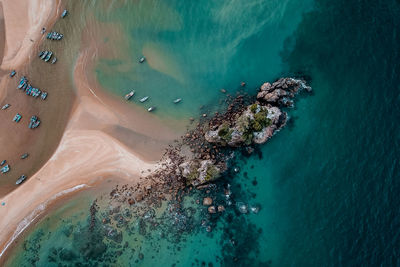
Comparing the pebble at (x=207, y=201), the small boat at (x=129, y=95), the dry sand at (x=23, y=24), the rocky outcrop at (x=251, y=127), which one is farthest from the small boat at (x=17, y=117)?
the pebble at (x=207, y=201)

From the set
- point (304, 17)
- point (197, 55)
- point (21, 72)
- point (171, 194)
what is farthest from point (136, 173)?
point (304, 17)

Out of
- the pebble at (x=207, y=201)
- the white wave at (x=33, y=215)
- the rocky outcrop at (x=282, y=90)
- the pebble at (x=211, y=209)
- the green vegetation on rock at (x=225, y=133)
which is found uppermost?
the rocky outcrop at (x=282, y=90)

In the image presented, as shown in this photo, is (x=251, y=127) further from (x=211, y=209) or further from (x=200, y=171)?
(x=211, y=209)

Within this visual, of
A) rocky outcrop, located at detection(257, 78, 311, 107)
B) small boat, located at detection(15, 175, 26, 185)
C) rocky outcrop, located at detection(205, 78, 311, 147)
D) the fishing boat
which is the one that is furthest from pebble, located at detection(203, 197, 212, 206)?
the fishing boat

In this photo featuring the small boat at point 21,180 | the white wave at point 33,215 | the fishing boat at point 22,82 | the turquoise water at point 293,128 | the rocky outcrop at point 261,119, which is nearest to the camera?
the turquoise water at point 293,128

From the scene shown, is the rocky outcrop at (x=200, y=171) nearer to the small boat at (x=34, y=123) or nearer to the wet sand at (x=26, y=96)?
the wet sand at (x=26, y=96)

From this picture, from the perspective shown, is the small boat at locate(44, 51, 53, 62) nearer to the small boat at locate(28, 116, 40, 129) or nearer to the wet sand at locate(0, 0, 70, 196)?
the wet sand at locate(0, 0, 70, 196)

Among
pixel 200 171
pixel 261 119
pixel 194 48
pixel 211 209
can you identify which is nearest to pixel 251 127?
pixel 261 119
